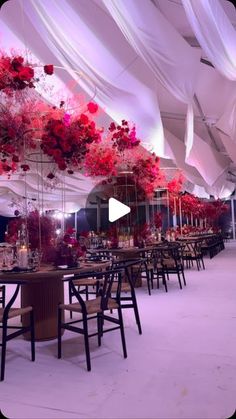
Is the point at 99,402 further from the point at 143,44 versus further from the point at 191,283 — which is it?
the point at 191,283

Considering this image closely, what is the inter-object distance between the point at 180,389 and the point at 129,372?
1.42ft

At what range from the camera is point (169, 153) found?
7480mm

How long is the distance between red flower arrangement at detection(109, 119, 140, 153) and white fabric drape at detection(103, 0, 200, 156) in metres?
0.96

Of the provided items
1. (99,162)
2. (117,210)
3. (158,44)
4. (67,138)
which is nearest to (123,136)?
(99,162)

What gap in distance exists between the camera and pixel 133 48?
4312mm

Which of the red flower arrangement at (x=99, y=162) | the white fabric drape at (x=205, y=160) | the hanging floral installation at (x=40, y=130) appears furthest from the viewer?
the white fabric drape at (x=205, y=160)

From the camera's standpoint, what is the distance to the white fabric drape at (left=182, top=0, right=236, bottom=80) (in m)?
3.19

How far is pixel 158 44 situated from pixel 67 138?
1.45 m

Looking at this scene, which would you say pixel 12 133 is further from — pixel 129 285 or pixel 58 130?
pixel 129 285

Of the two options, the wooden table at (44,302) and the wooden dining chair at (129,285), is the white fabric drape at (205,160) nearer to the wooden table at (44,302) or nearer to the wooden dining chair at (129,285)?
the wooden dining chair at (129,285)

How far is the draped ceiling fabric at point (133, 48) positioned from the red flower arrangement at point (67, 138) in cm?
95

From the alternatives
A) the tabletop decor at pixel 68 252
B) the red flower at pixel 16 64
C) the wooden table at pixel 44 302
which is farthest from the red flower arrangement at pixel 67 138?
the wooden table at pixel 44 302

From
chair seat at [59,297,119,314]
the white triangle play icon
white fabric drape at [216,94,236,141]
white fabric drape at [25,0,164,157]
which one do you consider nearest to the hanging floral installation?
white fabric drape at [25,0,164,157]

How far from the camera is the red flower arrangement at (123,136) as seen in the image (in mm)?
5420
